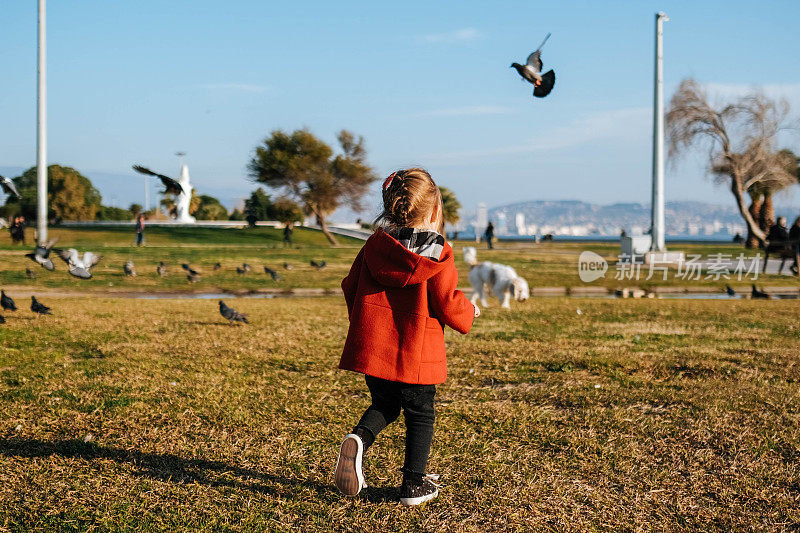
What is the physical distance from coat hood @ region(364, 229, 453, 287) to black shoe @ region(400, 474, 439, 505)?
3.07 ft

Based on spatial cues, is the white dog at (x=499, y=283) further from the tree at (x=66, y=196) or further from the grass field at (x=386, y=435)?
the tree at (x=66, y=196)

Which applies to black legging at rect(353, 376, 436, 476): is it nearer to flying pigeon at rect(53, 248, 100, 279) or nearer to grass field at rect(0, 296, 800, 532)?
grass field at rect(0, 296, 800, 532)

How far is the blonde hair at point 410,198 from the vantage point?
3254 mm

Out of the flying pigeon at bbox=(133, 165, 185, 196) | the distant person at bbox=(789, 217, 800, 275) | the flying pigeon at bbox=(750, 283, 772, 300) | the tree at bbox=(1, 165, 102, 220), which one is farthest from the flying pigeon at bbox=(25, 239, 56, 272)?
the tree at bbox=(1, 165, 102, 220)

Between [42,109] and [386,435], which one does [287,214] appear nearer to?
[42,109]

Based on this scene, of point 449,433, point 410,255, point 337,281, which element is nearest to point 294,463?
point 449,433

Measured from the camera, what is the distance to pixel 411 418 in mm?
3344

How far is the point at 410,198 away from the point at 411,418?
105 cm

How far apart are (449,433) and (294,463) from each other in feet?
3.51

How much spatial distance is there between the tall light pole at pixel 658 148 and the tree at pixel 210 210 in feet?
228

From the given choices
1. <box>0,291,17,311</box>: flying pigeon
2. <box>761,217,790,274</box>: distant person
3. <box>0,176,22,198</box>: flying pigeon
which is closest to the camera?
<box>0,291,17,311</box>: flying pigeon

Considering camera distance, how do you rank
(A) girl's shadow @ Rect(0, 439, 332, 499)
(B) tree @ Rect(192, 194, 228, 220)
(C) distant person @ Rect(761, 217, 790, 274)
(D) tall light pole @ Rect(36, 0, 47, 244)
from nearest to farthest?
(A) girl's shadow @ Rect(0, 439, 332, 499), (C) distant person @ Rect(761, 217, 790, 274), (D) tall light pole @ Rect(36, 0, 47, 244), (B) tree @ Rect(192, 194, 228, 220)

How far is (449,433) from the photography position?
4414 millimetres

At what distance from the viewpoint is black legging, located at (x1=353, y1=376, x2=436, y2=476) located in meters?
3.31
